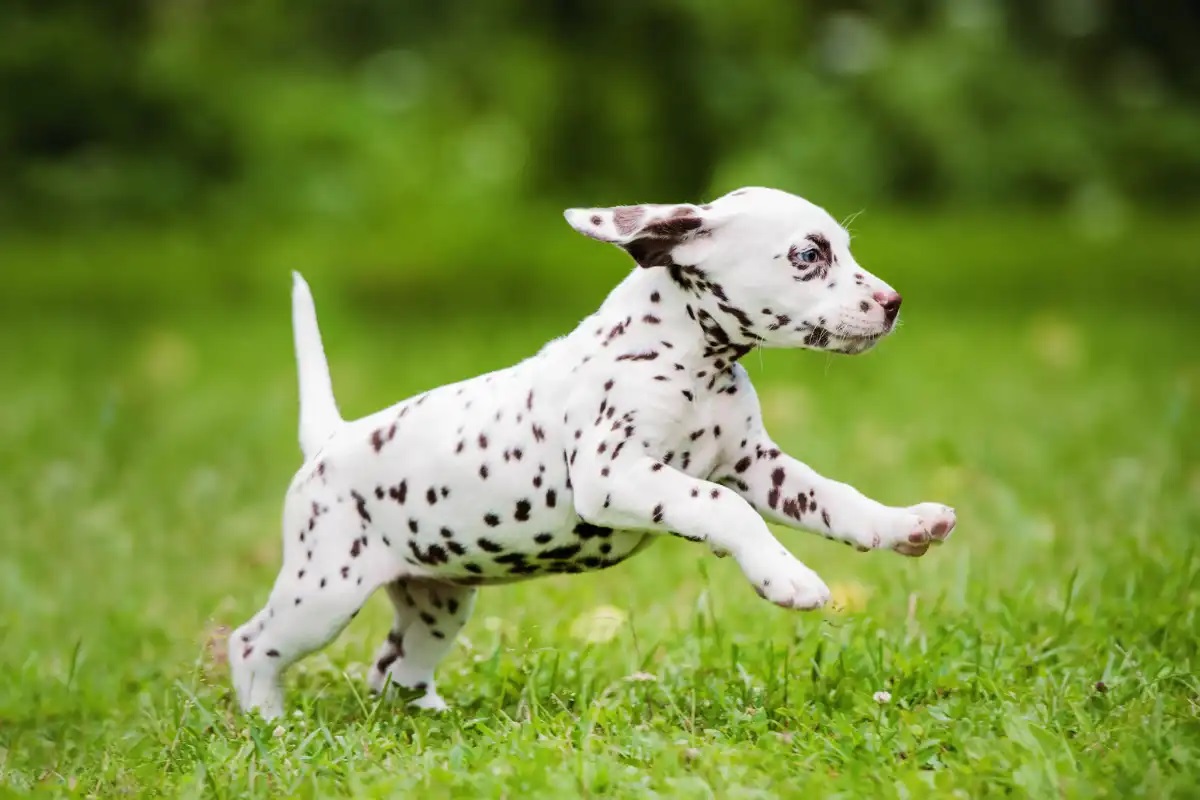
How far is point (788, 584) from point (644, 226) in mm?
763

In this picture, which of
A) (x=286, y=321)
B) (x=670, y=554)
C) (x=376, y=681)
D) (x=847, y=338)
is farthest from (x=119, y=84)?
(x=847, y=338)

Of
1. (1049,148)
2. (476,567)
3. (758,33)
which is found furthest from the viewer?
(1049,148)

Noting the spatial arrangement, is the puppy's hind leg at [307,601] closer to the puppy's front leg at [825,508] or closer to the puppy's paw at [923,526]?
the puppy's front leg at [825,508]

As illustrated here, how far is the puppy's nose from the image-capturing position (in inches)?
117

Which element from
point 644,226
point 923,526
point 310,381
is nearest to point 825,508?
point 923,526

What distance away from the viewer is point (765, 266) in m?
2.98

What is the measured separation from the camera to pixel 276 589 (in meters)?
3.42

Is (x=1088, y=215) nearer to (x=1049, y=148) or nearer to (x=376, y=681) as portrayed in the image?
(x=1049, y=148)

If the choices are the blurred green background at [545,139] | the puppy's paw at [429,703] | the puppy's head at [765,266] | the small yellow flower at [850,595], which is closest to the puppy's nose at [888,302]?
the puppy's head at [765,266]

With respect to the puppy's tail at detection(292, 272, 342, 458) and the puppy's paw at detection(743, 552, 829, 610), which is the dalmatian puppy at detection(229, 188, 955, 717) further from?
the puppy's tail at detection(292, 272, 342, 458)

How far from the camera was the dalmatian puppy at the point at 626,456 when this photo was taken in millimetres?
2918

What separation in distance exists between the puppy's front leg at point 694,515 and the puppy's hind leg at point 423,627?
0.75 m

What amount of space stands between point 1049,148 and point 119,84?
24.6ft

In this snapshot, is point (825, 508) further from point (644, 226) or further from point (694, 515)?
point (644, 226)
